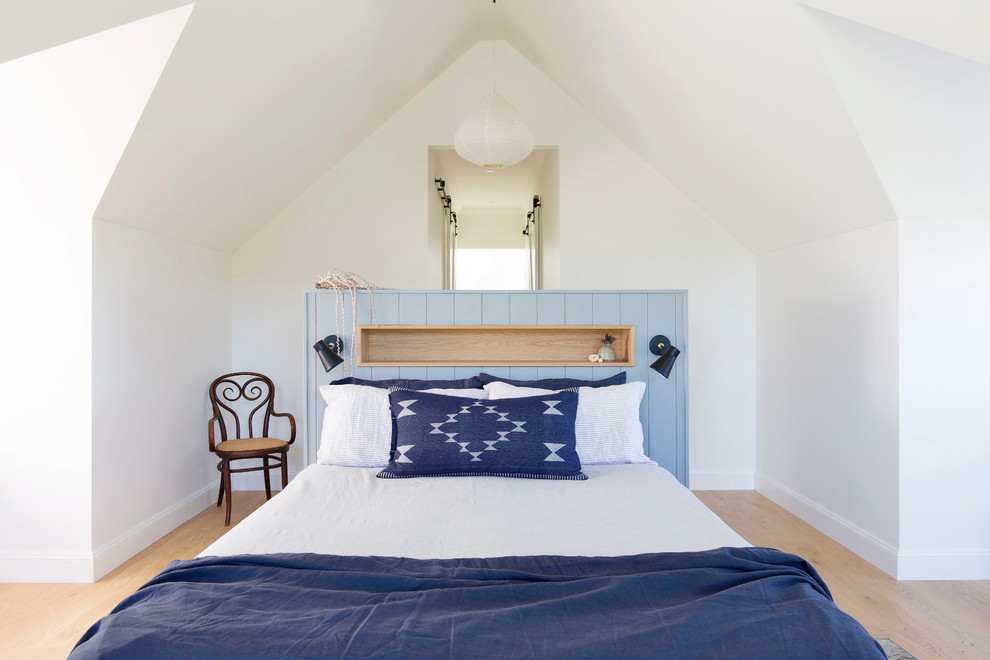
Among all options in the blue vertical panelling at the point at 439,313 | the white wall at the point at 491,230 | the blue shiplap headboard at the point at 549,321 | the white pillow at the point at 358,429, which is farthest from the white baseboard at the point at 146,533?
the white wall at the point at 491,230

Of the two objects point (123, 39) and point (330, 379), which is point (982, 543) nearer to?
point (330, 379)

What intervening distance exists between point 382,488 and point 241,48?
1.93 meters

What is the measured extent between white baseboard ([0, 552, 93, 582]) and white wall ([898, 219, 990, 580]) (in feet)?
12.4

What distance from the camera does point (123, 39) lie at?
228 centimetres

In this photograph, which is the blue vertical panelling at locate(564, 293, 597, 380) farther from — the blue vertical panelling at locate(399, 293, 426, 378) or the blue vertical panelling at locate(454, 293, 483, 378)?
the blue vertical panelling at locate(399, 293, 426, 378)

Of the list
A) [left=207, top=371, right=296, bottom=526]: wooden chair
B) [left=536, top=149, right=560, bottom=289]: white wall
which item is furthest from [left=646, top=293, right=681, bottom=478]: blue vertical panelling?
[left=207, top=371, right=296, bottom=526]: wooden chair

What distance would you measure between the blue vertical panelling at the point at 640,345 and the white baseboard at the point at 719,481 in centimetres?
152

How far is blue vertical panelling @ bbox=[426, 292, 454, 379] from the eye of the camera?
10.1 ft

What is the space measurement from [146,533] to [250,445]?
0.69 m

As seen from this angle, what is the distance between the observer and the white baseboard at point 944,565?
9.08 ft

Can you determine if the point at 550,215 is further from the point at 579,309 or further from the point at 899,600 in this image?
the point at 899,600

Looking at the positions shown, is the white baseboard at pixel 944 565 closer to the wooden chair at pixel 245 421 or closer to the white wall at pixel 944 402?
the white wall at pixel 944 402

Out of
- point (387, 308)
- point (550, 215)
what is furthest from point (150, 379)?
point (550, 215)

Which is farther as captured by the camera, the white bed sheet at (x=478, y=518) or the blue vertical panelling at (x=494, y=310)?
the blue vertical panelling at (x=494, y=310)
